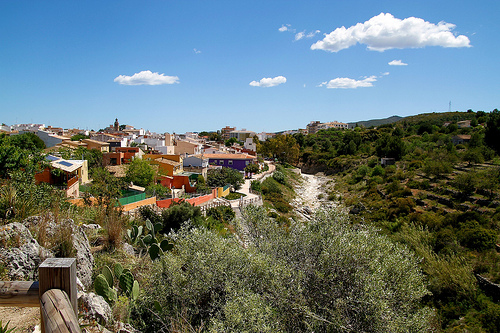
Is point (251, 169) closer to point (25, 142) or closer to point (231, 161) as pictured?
point (231, 161)

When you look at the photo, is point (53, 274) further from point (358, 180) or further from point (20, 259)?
point (358, 180)

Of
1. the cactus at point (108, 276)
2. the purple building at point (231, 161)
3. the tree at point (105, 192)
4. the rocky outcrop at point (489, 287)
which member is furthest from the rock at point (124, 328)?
the purple building at point (231, 161)

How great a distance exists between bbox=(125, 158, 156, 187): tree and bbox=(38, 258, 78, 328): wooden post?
93.4 ft

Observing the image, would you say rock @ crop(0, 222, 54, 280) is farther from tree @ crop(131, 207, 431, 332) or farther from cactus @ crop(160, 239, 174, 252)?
cactus @ crop(160, 239, 174, 252)

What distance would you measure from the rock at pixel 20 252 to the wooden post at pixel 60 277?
3774 mm

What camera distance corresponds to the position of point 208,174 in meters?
37.5

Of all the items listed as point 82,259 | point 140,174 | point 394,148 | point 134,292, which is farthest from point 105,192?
point 394,148

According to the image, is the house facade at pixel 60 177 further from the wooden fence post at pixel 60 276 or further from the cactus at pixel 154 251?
the wooden fence post at pixel 60 276

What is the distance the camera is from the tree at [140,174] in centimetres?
2908

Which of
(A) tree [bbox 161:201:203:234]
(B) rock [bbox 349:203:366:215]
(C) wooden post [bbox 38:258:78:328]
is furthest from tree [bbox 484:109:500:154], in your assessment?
(C) wooden post [bbox 38:258:78:328]

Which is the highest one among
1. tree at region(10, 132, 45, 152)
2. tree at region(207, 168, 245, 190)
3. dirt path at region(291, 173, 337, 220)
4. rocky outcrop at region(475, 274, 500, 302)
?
tree at region(10, 132, 45, 152)

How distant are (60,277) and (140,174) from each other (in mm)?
28765

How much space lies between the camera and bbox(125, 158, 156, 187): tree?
29078 mm

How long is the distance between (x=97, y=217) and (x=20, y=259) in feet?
15.5
